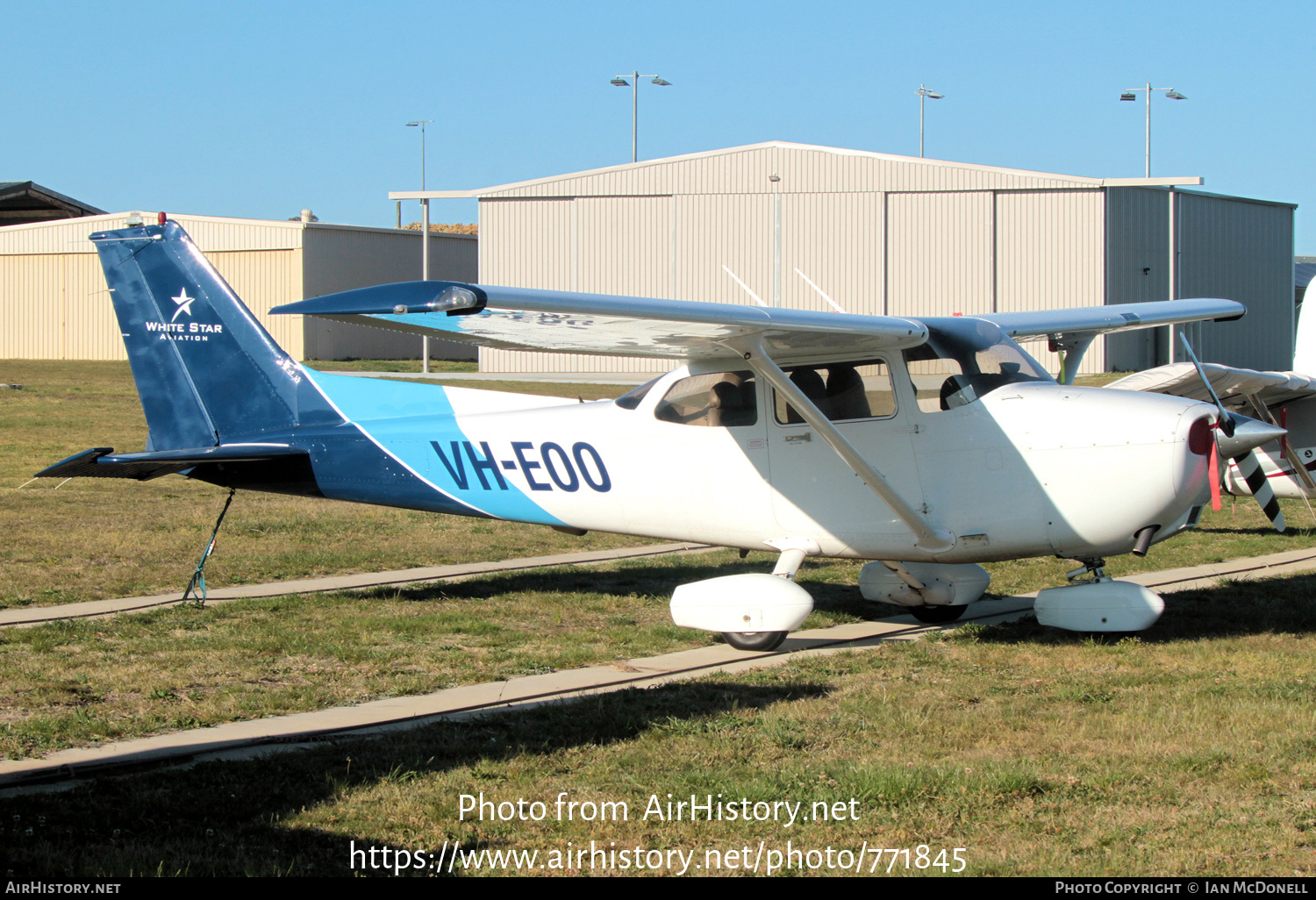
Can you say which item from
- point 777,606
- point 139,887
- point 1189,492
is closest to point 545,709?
point 777,606

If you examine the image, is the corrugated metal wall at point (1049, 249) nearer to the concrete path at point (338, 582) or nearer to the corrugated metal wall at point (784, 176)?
the corrugated metal wall at point (784, 176)

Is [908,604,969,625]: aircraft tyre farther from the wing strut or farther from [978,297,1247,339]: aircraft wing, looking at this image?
[978,297,1247,339]: aircraft wing

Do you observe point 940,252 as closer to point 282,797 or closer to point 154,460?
point 154,460

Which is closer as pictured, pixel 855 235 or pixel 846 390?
pixel 846 390

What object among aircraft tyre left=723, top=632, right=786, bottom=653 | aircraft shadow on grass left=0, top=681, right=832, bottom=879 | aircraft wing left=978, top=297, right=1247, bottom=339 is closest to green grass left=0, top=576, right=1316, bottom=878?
aircraft shadow on grass left=0, top=681, right=832, bottom=879

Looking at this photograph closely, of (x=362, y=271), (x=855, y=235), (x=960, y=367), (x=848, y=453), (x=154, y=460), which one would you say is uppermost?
(x=855, y=235)

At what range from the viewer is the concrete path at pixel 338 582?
8.83 meters

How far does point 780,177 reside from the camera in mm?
40250

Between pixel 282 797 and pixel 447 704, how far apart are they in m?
1.74

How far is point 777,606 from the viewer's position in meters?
7.79

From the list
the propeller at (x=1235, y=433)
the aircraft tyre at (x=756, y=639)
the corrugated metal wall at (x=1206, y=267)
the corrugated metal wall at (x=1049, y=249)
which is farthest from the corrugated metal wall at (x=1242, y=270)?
the aircraft tyre at (x=756, y=639)


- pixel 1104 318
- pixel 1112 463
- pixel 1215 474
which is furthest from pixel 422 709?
pixel 1104 318

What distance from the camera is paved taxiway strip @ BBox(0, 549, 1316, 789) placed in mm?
5387

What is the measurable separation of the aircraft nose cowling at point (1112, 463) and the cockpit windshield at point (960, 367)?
340 mm
